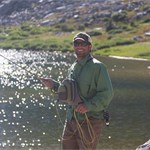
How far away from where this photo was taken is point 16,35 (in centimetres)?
17025

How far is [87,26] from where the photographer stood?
164 m

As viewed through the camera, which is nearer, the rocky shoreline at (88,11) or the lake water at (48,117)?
the lake water at (48,117)

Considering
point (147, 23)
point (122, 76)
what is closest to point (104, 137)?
point (122, 76)

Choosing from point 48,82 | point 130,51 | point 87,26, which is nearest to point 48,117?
point 48,82

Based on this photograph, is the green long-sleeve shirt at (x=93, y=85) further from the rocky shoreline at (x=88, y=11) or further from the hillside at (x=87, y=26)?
the rocky shoreline at (x=88, y=11)

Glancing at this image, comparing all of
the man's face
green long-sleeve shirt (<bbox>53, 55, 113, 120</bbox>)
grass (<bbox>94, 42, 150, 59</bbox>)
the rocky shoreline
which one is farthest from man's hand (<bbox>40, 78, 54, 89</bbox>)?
the rocky shoreline

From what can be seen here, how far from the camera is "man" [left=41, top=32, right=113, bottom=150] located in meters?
10.4

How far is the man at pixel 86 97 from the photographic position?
10.4 meters

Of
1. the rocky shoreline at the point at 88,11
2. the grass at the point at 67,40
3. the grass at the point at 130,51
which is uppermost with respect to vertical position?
Result: the rocky shoreline at the point at 88,11

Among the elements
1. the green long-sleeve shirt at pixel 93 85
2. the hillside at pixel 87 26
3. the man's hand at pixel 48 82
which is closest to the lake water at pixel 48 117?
the man's hand at pixel 48 82

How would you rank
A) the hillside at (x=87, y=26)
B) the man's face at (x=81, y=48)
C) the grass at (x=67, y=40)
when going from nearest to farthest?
the man's face at (x=81, y=48) → the grass at (x=67, y=40) → the hillside at (x=87, y=26)

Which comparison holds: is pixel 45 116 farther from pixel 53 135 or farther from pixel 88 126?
pixel 88 126

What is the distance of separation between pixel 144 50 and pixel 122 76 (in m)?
44.0

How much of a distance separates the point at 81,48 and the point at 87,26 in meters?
155
